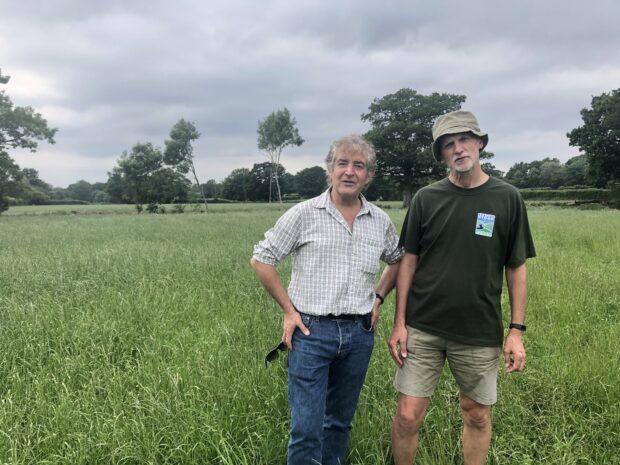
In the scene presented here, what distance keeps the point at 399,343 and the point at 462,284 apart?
1.72ft

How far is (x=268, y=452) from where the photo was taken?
8.21 feet

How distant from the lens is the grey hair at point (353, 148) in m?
2.15

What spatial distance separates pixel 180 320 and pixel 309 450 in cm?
311

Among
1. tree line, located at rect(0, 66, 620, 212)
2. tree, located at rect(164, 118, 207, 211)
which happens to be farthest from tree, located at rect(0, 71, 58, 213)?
tree, located at rect(164, 118, 207, 211)

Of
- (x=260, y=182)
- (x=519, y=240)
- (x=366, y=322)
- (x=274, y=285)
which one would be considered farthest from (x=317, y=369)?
(x=260, y=182)

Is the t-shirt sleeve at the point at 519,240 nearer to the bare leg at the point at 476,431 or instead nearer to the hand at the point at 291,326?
the bare leg at the point at 476,431

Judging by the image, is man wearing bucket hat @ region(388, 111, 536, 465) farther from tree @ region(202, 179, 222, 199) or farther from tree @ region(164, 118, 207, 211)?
tree @ region(202, 179, 222, 199)

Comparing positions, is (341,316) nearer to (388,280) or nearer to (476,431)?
(388,280)

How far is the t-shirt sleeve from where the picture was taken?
2.22 meters

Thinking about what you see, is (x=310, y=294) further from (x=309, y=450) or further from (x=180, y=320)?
(x=180, y=320)

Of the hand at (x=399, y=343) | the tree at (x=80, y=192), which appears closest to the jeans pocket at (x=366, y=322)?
the hand at (x=399, y=343)

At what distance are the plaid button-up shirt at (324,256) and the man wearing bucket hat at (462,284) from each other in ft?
1.10

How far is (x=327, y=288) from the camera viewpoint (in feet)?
6.91

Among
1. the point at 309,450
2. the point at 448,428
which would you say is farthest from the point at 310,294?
the point at 448,428
